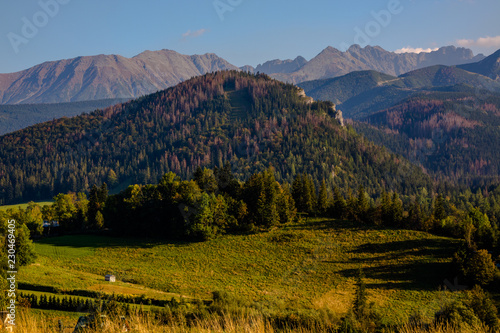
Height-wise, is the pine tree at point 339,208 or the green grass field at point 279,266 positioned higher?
the pine tree at point 339,208

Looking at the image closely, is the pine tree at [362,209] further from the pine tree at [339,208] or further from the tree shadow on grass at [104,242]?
the tree shadow on grass at [104,242]

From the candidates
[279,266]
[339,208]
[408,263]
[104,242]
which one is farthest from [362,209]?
[104,242]

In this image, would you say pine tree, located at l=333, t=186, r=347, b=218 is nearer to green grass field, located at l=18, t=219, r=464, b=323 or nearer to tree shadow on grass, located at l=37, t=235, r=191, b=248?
green grass field, located at l=18, t=219, r=464, b=323

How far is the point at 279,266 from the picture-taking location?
6022cm

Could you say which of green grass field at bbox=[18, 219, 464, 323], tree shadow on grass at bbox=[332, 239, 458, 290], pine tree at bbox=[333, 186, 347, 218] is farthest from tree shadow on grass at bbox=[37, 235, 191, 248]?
pine tree at bbox=[333, 186, 347, 218]

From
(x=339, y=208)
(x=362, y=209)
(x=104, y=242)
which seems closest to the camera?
(x=104, y=242)

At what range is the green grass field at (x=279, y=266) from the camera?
44.8m

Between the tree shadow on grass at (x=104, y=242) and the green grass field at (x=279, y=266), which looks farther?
the tree shadow on grass at (x=104, y=242)

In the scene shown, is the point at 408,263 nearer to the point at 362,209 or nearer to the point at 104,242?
the point at 362,209

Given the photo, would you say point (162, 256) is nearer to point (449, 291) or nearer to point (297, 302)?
point (297, 302)

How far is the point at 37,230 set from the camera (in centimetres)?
8088

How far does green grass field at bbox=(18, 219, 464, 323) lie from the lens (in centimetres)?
4478

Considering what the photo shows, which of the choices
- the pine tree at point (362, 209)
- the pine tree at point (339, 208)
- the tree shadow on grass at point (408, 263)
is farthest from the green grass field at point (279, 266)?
the pine tree at point (339, 208)

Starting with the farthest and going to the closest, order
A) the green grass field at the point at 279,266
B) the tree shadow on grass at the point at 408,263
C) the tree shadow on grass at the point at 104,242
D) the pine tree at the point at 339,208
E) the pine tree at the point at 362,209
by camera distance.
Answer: the pine tree at the point at 339,208 → the pine tree at the point at 362,209 → the tree shadow on grass at the point at 104,242 → the tree shadow on grass at the point at 408,263 → the green grass field at the point at 279,266
